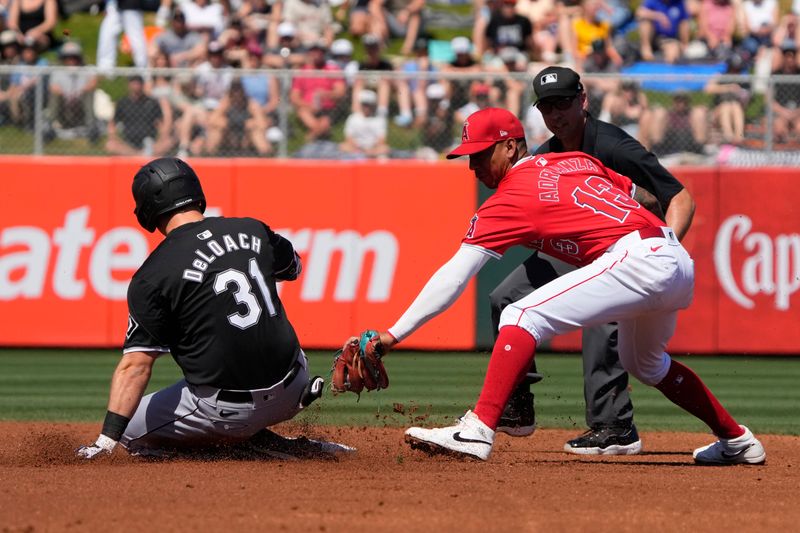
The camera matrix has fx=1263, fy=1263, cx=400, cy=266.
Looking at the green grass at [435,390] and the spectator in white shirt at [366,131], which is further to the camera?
the spectator in white shirt at [366,131]

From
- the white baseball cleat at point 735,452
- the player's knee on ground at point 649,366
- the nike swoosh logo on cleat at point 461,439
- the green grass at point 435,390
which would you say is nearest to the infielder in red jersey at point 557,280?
the nike swoosh logo on cleat at point 461,439

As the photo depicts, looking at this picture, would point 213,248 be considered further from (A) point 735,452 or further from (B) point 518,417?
(A) point 735,452

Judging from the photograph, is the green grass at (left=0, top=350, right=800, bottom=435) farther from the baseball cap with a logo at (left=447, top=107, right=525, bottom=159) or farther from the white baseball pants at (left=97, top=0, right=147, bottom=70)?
the white baseball pants at (left=97, top=0, right=147, bottom=70)

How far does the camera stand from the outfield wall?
39.1ft

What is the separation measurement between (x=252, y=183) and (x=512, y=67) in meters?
4.29

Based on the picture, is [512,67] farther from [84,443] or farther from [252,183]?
[84,443]

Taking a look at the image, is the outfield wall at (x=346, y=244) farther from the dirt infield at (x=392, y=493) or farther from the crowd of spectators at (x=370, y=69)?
the dirt infield at (x=392, y=493)

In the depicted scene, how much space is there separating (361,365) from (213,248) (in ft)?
2.84

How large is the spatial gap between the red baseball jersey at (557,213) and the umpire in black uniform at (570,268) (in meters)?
0.76

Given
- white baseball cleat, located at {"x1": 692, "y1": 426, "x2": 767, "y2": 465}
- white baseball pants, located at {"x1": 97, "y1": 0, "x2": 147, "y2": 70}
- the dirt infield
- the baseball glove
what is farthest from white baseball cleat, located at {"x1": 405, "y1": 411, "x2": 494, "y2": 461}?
white baseball pants, located at {"x1": 97, "y1": 0, "x2": 147, "y2": 70}

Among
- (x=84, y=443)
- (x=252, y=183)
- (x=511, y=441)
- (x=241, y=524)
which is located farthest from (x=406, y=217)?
(x=241, y=524)

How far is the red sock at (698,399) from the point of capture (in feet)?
20.3

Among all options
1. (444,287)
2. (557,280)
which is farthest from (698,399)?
(444,287)

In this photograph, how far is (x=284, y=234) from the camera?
39.7 ft
